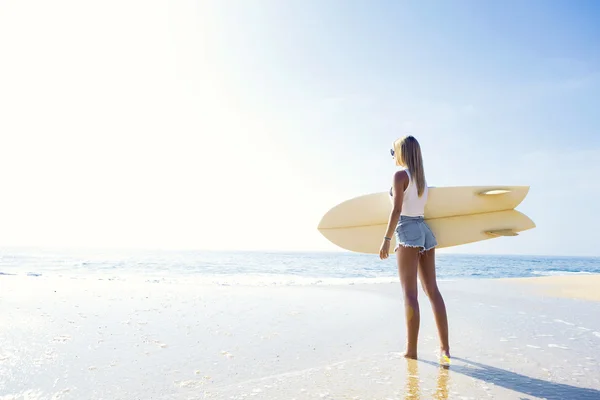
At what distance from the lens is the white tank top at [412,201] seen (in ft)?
9.00

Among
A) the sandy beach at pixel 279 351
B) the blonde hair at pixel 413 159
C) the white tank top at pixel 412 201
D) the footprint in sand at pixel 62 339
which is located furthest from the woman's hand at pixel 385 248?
the footprint in sand at pixel 62 339

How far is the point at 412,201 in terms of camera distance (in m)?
2.76

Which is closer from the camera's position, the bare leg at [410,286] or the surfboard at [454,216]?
the bare leg at [410,286]

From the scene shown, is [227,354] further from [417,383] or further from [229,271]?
[229,271]

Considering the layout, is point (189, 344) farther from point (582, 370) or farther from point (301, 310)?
point (582, 370)

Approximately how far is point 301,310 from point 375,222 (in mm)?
1721

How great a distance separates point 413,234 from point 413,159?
0.50 metres

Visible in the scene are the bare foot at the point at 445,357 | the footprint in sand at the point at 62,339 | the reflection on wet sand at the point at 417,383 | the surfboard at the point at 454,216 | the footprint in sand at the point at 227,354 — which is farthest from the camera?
the surfboard at the point at 454,216

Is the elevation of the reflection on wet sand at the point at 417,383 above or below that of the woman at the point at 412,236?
below

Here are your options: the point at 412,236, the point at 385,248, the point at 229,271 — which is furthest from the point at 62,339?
the point at 229,271

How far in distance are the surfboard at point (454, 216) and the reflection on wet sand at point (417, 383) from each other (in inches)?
43.3

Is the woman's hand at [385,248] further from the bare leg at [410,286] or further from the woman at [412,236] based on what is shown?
the bare leg at [410,286]

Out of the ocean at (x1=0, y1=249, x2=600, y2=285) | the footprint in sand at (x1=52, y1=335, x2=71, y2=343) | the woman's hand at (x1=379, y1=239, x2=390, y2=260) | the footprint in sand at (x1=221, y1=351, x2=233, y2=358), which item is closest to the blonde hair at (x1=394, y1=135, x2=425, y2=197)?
the woman's hand at (x1=379, y1=239, x2=390, y2=260)

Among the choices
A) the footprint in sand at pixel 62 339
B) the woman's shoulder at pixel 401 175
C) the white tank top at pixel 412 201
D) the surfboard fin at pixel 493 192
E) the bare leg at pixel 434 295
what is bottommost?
the footprint in sand at pixel 62 339
